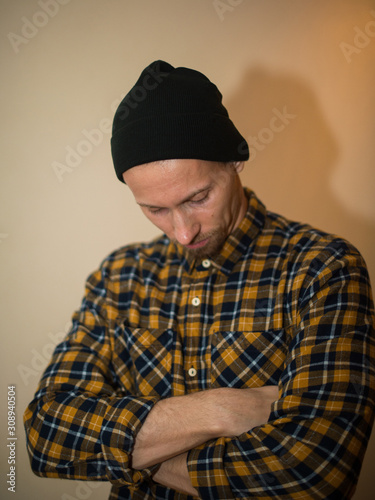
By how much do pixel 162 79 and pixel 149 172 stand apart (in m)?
0.29

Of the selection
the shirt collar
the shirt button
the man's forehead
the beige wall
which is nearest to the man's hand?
the shirt button

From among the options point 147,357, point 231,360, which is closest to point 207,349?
point 231,360

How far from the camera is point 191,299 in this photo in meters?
1.47

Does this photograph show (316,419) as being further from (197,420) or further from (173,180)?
(173,180)

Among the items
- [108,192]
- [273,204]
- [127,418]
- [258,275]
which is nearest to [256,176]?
[273,204]

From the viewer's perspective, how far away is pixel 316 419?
1.07m

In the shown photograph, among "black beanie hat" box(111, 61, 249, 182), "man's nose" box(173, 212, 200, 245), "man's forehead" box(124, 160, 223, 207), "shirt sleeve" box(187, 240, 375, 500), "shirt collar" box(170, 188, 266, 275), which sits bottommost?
"shirt sleeve" box(187, 240, 375, 500)

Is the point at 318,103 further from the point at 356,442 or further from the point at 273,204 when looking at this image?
the point at 356,442

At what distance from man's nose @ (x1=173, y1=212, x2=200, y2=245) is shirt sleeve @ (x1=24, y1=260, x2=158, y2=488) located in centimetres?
47

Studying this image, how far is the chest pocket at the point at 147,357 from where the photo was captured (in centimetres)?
141

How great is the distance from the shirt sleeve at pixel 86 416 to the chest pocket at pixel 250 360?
0.23 m

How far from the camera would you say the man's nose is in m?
1.31

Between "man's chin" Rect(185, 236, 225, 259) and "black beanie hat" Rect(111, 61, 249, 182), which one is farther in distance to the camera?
"man's chin" Rect(185, 236, 225, 259)

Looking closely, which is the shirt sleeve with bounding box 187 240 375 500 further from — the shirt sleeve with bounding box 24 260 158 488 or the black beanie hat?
the black beanie hat
